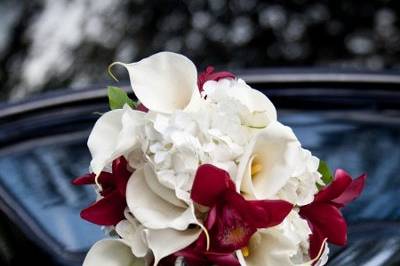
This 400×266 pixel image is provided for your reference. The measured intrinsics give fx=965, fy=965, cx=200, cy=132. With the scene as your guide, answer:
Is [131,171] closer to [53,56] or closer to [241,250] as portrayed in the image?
[241,250]

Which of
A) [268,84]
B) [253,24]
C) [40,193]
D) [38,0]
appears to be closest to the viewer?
[40,193]

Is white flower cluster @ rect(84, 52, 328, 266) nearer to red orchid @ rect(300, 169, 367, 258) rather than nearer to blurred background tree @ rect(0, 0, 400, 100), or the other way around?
red orchid @ rect(300, 169, 367, 258)

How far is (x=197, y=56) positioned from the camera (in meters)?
3.57

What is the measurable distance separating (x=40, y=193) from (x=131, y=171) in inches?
27.7

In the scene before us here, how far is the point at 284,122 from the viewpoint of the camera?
1895 mm

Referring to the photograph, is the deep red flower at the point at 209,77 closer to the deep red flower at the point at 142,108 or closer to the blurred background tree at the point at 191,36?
the deep red flower at the point at 142,108

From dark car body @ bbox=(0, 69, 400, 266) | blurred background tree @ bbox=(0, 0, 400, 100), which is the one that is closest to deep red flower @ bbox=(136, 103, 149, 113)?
dark car body @ bbox=(0, 69, 400, 266)

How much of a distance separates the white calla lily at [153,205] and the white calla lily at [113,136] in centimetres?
3

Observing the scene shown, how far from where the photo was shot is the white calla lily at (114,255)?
1013 millimetres

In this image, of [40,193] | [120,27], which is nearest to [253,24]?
[120,27]

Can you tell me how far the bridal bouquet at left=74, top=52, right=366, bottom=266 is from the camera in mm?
955

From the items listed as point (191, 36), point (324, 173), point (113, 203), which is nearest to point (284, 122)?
point (324, 173)

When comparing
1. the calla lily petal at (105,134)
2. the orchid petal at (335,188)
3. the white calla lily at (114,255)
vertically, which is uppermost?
the calla lily petal at (105,134)

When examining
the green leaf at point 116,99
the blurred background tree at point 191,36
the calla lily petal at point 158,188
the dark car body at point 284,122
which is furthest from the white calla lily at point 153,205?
the blurred background tree at point 191,36
